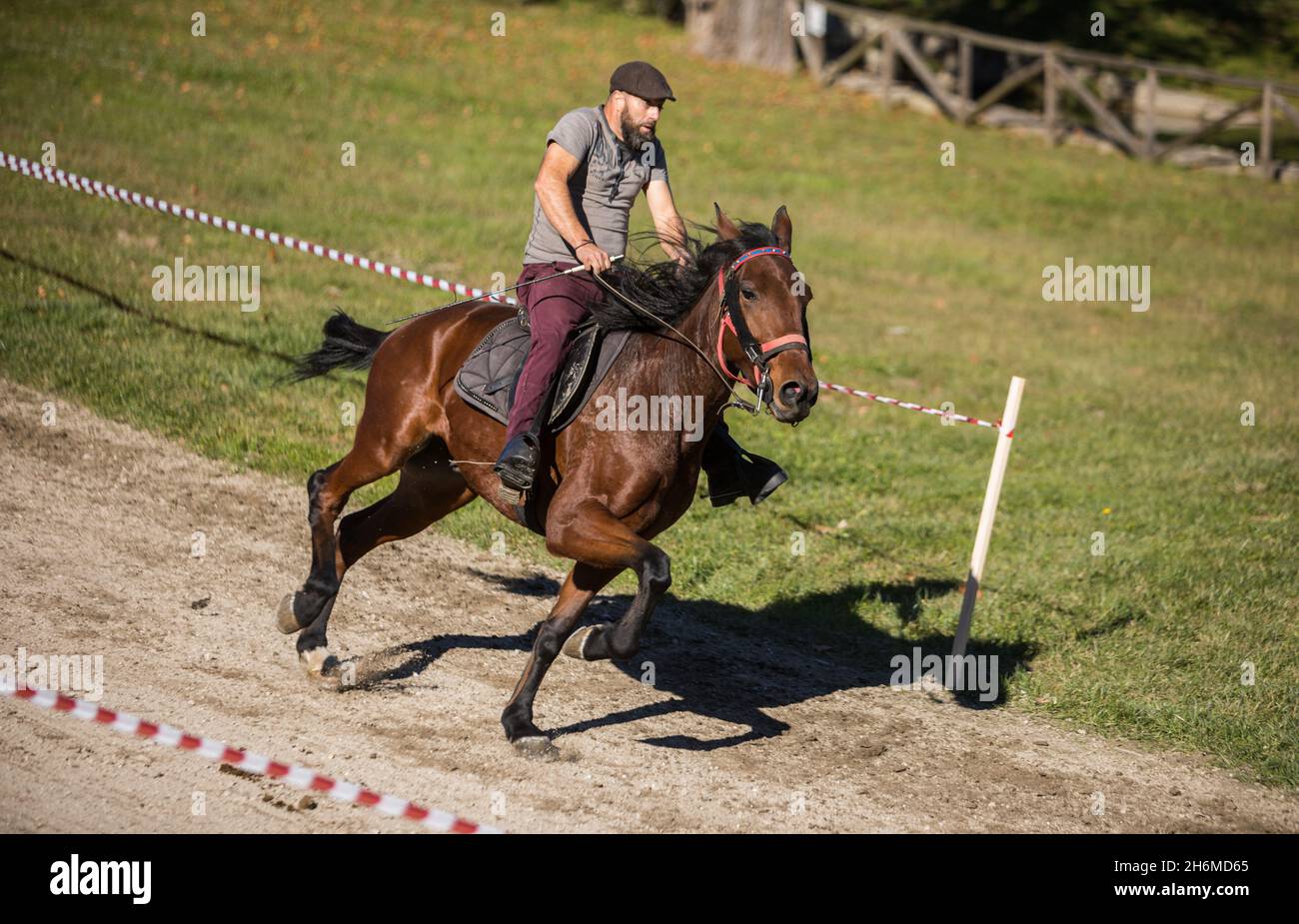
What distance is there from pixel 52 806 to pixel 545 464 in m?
3.07

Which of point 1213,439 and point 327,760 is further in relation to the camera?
point 1213,439

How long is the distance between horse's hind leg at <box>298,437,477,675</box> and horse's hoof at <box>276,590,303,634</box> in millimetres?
86

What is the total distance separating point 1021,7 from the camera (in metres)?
34.9

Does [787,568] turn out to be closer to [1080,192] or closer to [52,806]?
[52,806]

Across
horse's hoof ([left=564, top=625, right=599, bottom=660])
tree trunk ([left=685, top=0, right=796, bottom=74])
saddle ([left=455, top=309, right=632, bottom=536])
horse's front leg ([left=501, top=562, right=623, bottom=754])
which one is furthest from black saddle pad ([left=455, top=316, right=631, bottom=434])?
tree trunk ([left=685, top=0, right=796, bottom=74])

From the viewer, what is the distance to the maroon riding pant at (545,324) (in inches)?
285

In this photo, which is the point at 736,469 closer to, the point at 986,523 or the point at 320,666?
the point at 986,523

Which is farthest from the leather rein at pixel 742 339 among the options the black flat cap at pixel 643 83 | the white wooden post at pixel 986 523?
the white wooden post at pixel 986 523

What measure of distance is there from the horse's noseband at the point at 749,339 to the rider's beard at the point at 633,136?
103 centimetres

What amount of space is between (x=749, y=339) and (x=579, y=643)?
2.15 metres

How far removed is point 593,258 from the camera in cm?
731

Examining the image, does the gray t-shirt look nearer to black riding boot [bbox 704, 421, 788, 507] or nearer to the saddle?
the saddle

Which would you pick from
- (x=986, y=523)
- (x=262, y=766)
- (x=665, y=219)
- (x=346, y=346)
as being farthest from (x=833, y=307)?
(x=262, y=766)

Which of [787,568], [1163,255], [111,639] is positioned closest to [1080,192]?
[1163,255]
